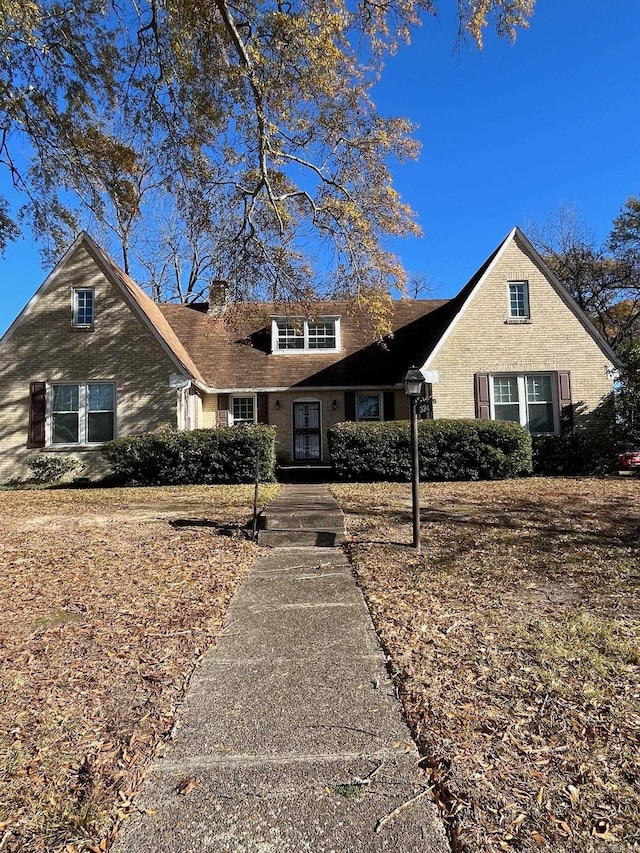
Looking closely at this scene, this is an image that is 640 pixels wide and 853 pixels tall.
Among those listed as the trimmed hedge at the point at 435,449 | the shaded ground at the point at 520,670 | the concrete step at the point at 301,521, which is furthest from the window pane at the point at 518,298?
the concrete step at the point at 301,521

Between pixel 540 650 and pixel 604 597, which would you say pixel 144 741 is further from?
pixel 604 597

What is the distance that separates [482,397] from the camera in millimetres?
15820

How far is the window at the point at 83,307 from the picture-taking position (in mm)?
16219

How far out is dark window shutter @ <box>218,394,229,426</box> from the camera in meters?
18.4

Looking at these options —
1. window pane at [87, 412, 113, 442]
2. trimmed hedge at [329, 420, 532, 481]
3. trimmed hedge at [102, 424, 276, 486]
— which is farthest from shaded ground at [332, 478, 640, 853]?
window pane at [87, 412, 113, 442]

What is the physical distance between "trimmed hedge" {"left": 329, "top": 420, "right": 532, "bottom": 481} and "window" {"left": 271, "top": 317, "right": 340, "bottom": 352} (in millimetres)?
6318

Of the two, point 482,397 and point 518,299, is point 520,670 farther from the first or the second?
point 518,299

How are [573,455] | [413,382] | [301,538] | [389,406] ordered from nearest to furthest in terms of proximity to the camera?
1. [413,382]
2. [301,538]
3. [573,455]
4. [389,406]

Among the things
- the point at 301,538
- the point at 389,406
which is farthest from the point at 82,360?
the point at 301,538

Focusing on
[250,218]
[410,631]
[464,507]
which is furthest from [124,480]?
[410,631]

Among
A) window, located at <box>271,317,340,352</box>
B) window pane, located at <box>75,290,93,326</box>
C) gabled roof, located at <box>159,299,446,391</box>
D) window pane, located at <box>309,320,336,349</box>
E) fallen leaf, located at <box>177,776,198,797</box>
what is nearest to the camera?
fallen leaf, located at <box>177,776,198,797</box>

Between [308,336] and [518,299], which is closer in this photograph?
[518,299]

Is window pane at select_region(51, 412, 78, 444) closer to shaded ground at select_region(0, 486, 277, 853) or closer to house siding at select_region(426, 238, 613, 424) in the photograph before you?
shaded ground at select_region(0, 486, 277, 853)

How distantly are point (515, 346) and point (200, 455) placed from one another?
10.1m
